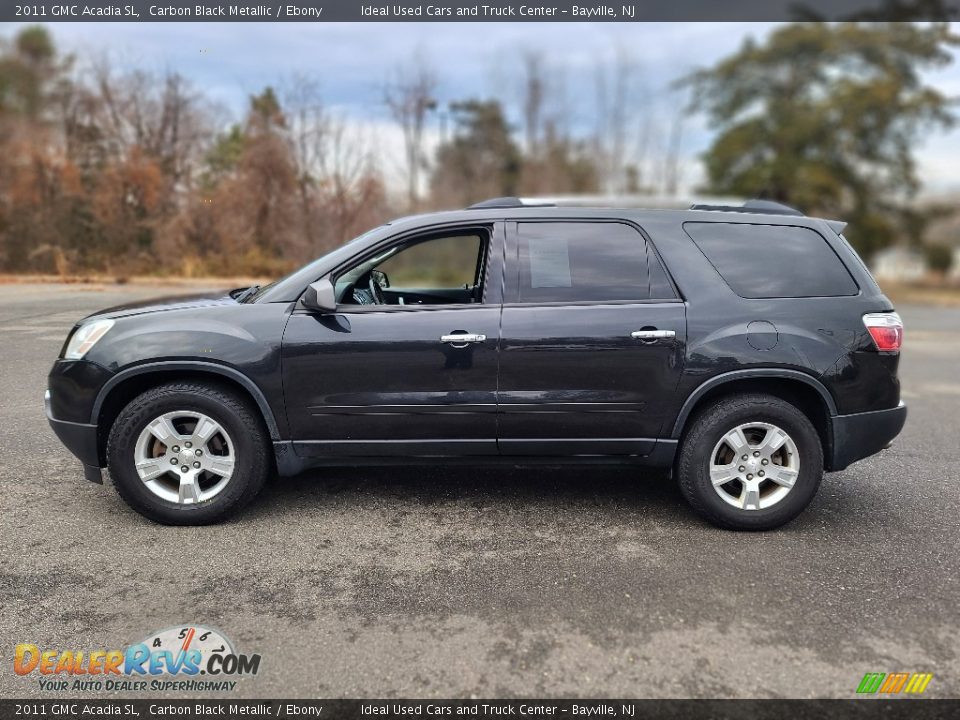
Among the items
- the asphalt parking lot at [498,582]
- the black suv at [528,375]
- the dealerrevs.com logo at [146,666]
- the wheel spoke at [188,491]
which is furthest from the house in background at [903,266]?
the dealerrevs.com logo at [146,666]

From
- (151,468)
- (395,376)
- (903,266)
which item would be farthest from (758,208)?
(903,266)

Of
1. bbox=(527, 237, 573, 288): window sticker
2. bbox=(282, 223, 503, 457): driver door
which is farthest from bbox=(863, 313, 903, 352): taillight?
bbox=(282, 223, 503, 457): driver door

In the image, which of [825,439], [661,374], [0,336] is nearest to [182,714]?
[661,374]

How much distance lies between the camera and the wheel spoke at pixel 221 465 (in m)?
3.69

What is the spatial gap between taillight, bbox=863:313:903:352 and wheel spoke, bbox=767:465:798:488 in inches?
34.8

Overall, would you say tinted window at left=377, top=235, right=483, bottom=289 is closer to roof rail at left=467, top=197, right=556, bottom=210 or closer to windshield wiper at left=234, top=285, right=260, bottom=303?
roof rail at left=467, top=197, right=556, bottom=210

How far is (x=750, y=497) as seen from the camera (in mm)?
3707

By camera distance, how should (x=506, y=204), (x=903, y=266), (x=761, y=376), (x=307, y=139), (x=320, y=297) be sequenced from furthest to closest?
(x=903, y=266)
(x=307, y=139)
(x=506, y=204)
(x=761, y=376)
(x=320, y=297)

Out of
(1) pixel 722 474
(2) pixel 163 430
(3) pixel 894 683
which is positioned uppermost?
(2) pixel 163 430

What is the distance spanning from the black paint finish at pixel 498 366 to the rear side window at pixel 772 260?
71 millimetres

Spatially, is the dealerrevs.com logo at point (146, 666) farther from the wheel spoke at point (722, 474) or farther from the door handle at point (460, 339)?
the wheel spoke at point (722, 474)

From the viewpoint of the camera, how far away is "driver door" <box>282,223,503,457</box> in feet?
12.1

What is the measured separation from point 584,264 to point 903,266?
27.0m

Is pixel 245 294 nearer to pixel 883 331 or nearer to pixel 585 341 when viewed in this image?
pixel 585 341
